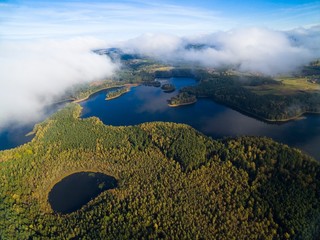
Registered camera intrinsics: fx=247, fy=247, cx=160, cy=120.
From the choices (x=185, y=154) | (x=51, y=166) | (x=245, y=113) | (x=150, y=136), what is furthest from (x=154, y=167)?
(x=245, y=113)

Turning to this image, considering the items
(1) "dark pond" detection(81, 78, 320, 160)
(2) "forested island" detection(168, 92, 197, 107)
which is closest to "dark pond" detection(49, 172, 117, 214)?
(1) "dark pond" detection(81, 78, 320, 160)

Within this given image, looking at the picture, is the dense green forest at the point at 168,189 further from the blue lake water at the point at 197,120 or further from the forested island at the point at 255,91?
the forested island at the point at 255,91

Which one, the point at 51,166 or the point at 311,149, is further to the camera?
the point at 311,149

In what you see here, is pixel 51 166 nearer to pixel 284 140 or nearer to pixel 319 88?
pixel 284 140

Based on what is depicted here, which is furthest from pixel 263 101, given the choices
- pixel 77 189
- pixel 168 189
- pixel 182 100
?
pixel 77 189

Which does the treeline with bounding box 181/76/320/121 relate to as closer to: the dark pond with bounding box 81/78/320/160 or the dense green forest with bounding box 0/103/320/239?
the dark pond with bounding box 81/78/320/160

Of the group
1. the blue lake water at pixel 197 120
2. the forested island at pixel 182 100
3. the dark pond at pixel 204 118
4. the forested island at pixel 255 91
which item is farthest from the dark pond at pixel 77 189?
the forested island at pixel 255 91
